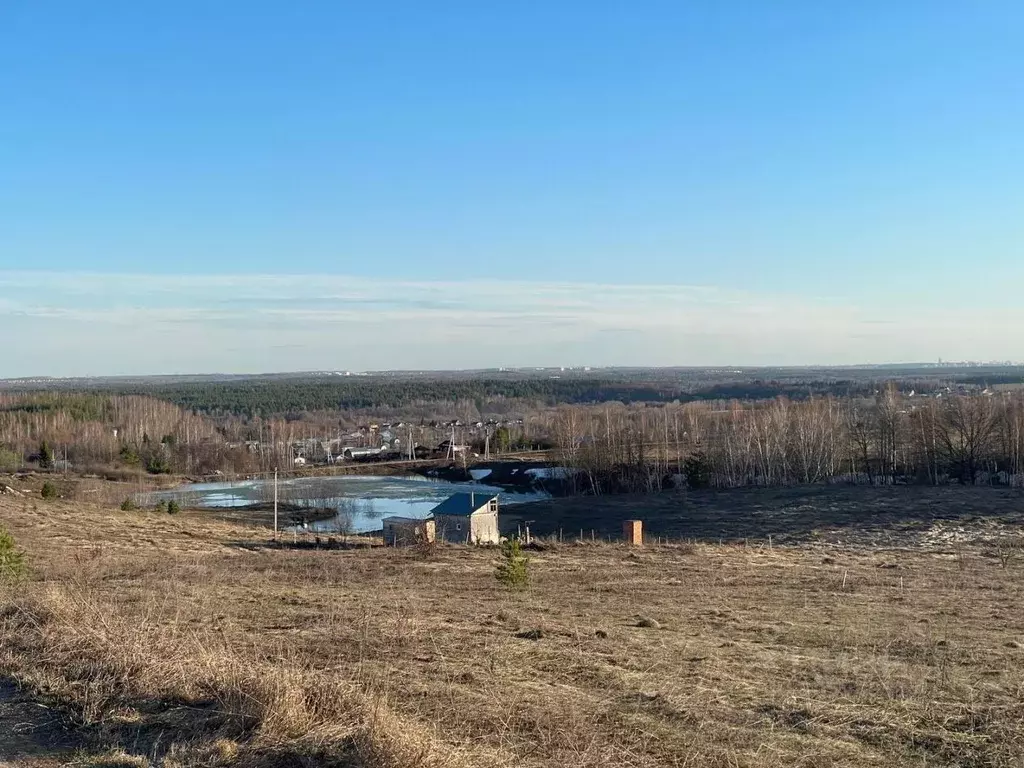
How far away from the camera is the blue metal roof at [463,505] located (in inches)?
1443

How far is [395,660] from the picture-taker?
339 inches

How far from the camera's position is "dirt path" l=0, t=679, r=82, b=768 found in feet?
18.0

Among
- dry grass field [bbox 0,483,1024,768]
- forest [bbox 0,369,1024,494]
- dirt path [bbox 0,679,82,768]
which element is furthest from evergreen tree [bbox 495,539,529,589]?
forest [bbox 0,369,1024,494]

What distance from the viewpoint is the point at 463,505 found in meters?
37.4

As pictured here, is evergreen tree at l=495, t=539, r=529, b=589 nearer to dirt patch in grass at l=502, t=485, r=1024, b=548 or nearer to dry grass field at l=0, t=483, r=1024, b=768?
dry grass field at l=0, t=483, r=1024, b=768

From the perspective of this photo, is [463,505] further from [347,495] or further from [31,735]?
[31,735]

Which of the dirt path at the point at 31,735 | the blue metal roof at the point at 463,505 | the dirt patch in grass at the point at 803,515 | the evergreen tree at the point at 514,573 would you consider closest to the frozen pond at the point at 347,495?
the blue metal roof at the point at 463,505

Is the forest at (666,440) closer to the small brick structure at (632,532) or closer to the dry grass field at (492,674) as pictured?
the small brick structure at (632,532)

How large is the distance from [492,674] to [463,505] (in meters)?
29.3

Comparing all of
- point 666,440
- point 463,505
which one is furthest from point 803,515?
point 666,440

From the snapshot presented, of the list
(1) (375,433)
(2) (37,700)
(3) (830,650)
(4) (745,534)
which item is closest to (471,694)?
(2) (37,700)

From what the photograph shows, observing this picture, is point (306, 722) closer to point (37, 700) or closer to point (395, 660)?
point (37, 700)

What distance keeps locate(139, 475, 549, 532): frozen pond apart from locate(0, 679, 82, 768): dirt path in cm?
3784

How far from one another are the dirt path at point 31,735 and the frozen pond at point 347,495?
3784 centimetres
